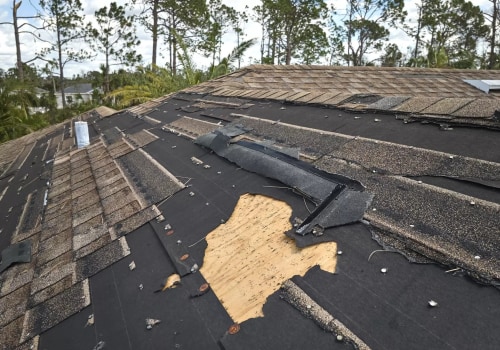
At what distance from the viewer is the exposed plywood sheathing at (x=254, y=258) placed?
1528 millimetres

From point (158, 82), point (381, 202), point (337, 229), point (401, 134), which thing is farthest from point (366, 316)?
point (158, 82)

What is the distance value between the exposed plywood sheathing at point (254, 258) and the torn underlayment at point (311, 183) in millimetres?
148

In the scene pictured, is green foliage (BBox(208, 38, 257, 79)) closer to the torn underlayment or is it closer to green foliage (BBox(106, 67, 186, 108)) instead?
green foliage (BBox(106, 67, 186, 108))

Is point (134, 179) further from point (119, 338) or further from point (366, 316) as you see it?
point (366, 316)

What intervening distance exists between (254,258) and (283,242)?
0.60 feet

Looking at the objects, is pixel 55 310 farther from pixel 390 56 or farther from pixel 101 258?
pixel 390 56

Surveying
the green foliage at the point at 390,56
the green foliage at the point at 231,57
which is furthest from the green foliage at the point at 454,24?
the green foliage at the point at 231,57

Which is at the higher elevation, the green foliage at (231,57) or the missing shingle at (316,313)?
the green foliage at (231,57)

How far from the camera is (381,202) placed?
6.29 ft

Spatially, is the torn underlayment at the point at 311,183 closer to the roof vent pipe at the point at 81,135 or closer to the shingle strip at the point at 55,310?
the shingle strip at the point at 55,310

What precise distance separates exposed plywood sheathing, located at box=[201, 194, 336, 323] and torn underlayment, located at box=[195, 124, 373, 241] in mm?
148

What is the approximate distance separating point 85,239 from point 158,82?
12.9 metres

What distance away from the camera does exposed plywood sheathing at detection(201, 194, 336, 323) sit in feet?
5.01

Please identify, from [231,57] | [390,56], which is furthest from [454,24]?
[231,57]
